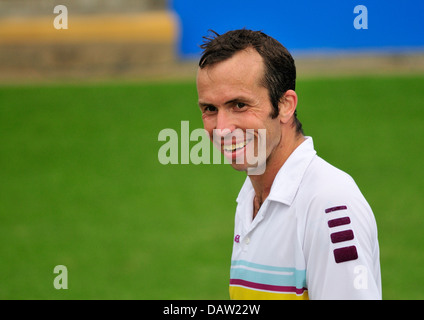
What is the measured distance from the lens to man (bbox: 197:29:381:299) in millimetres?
2096

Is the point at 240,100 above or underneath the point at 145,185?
underneath

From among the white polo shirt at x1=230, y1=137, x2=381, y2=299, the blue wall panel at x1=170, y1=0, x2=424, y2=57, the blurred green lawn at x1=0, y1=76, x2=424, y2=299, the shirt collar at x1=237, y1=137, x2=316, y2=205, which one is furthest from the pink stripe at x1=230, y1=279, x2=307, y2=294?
the blue wall panel at x1=170, y1=0, x2=424, y2=57

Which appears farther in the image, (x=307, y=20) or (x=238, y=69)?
(x=307, y=20)

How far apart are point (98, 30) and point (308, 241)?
1145 centimetres

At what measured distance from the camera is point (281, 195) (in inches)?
93.0

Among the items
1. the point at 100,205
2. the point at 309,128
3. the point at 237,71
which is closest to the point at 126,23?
the point at 309,128

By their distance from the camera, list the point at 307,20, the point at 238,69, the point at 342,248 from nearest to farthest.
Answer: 1. the point at 342,248
2. the point at 238,69
3. the point at 307,20

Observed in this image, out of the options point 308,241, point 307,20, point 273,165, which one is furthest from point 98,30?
point 308,241

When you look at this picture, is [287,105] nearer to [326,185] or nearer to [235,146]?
[235,146]

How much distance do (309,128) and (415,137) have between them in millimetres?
1623

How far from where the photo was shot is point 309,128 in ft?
36.0

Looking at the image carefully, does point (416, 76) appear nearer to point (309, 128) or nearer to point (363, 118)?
point (363, 118)

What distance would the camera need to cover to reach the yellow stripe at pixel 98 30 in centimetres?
1302

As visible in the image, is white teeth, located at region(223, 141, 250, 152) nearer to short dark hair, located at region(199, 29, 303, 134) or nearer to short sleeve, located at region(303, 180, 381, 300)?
short dark hair, located at region(199, 29, 303, 134)
